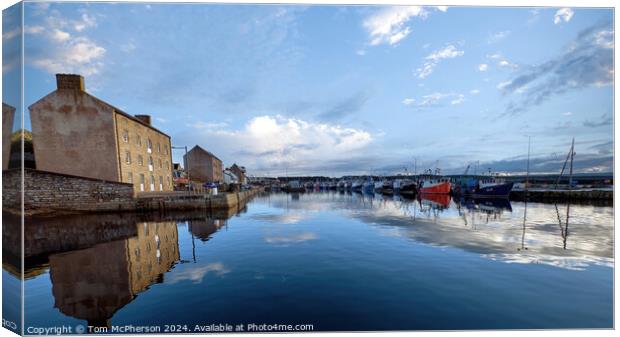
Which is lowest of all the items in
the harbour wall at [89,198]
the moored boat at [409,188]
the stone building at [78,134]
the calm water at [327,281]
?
the moored boat at [409,188]

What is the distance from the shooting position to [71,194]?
25.4 meters

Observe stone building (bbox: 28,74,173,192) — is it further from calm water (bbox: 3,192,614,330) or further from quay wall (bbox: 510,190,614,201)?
quay wall (bbox: 510,190,614,201)

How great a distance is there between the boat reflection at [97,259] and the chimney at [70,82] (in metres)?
15.1

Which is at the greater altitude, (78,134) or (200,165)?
(78,134)

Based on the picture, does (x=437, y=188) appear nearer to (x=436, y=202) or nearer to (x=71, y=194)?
(x=436, y=202)

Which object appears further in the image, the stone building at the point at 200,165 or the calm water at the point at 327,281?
the stone building at the point at 200,165

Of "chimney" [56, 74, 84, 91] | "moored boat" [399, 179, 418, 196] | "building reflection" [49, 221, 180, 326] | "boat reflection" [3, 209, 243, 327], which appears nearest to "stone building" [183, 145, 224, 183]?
"chimney" [56, 74, 84, 91]

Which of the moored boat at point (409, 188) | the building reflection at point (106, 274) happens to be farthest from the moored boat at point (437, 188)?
the building reflection at point (106, 274)

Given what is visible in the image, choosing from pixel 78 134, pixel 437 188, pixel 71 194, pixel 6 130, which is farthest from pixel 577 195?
pixel 78 134

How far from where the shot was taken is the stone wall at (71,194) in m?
23.5

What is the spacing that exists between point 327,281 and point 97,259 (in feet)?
34.5

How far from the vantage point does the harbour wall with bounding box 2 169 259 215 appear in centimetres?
2362

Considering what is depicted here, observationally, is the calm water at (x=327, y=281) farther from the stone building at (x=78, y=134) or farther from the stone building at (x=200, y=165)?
the stone building at (x=200, y=165)

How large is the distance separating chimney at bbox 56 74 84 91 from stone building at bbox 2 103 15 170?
27996mm
